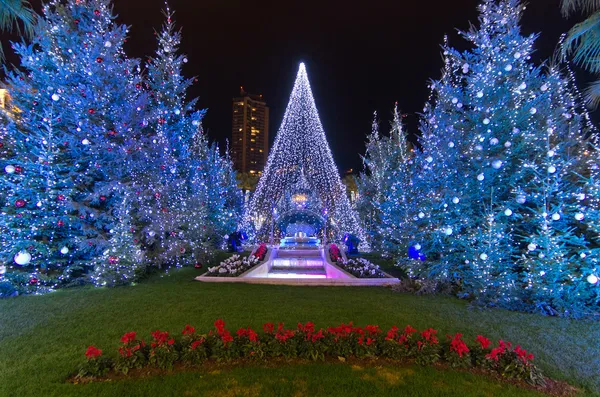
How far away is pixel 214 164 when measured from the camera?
857 inches

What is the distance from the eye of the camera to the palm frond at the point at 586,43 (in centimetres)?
594

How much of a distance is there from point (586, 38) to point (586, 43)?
0.32 feet

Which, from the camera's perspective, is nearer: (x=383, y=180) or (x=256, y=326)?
(x=256, y=326)

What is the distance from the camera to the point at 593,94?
6598 mm

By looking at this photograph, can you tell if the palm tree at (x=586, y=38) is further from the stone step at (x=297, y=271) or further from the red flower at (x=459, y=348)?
the stone step at (x=297, y=271)

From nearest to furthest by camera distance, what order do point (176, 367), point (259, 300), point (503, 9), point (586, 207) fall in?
point (176, 367), point (586, 207), point (259, 300), point (503, 9)

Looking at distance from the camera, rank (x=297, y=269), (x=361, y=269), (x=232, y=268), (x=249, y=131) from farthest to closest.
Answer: (x=249, y=131) → (x=297, y=269) → (x=232, y=268) → (x=361, y=269)

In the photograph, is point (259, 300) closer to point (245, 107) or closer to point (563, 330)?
point (563, 330)

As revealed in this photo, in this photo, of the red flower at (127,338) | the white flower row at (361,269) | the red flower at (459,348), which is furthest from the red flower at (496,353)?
A: the white flower row at (361,269)

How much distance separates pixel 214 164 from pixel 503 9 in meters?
17.4

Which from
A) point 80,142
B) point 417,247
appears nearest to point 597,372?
point 417,247

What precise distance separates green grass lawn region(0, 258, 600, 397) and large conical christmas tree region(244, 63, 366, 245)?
27.9ft

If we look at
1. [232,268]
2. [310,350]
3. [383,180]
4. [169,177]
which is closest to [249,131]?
[383,180]

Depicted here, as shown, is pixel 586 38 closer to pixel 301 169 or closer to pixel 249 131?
pixel 301 169
